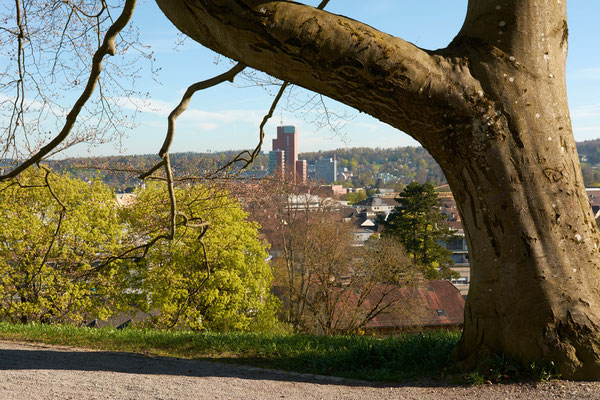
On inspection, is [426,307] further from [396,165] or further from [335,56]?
[396,165]

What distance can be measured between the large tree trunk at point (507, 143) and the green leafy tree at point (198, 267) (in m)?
11.1

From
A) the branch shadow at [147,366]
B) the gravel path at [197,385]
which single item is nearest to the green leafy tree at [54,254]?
the branch shadow at [147,366]

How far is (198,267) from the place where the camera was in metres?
17.3

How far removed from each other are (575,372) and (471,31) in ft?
9.19

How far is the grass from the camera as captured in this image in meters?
5.08

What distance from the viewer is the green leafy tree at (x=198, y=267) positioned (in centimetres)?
1581

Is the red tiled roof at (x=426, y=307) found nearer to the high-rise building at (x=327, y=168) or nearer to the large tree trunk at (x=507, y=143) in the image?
the large tree trunk at (x=507, y=143)

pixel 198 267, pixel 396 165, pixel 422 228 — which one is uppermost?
pixel 396 165

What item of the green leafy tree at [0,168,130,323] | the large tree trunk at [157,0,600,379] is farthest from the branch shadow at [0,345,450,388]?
the green leafy tree at [0,168,130,323]

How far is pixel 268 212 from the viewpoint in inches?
1219

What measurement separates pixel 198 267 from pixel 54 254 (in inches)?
180

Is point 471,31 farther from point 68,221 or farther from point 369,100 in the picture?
point 68,221

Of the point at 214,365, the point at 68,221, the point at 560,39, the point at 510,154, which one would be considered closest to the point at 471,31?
the point at 560,39

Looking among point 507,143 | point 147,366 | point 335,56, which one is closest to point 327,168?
point 147,366
